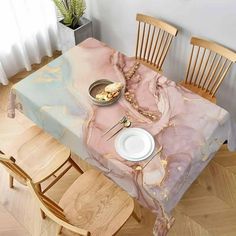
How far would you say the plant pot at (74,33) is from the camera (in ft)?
9.63

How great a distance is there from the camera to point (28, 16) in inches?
118

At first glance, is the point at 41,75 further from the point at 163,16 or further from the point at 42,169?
the point at 163,16

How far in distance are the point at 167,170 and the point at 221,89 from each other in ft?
3.85

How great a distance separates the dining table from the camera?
1714 mm

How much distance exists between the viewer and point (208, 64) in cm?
255

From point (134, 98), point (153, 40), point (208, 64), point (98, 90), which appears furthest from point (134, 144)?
point (153, 40)

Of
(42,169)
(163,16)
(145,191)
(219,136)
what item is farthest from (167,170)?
(163,16)

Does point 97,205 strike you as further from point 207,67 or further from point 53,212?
point 207,67

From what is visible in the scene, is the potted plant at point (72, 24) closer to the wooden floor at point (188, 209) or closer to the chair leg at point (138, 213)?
the wooden floor at point (188, 209)

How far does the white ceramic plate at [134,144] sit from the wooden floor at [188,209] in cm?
70

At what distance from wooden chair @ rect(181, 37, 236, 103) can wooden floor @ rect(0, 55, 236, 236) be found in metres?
0.57

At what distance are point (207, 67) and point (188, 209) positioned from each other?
1.12m

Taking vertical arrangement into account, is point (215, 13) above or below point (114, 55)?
above

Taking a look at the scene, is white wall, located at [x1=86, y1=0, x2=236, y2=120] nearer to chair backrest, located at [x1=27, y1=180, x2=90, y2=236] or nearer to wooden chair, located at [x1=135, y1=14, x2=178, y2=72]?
wooden chair, located at [x1=135, y1=14, x2=178, y2=72]
